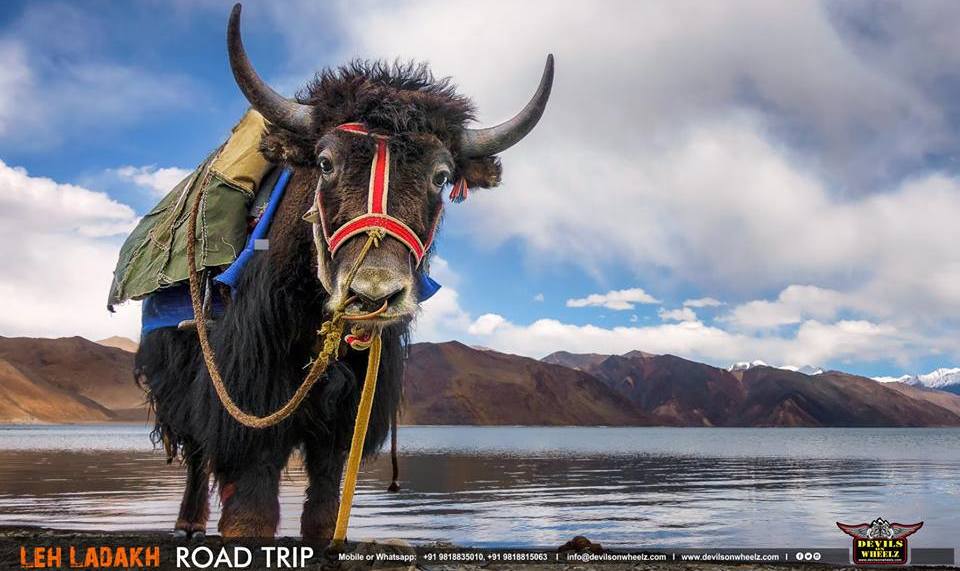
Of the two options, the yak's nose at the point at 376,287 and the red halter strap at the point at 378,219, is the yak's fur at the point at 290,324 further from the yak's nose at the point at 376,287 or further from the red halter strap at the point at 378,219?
the yak's nose at the point at 376,287

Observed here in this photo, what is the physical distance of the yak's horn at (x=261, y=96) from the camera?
4.17 metres

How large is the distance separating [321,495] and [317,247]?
1.89 m

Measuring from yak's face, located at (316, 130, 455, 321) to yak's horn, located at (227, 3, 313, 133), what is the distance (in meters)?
0.30

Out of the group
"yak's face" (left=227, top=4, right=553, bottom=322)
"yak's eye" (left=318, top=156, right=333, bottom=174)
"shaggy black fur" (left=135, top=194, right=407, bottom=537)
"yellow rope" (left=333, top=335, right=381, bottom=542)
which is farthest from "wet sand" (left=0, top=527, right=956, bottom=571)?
"yak's eye" (left=318, top=156, right=333, bottom=174)

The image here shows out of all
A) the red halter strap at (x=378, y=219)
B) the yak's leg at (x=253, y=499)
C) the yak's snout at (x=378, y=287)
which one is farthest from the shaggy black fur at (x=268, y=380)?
the yak's snout at (x=378, y=287)

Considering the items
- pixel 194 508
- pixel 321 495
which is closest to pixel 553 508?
pixel 194 508

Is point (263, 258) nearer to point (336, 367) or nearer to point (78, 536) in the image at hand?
point (336, 367)

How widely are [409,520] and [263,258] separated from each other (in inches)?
352

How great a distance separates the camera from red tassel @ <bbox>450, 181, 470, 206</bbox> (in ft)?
15.2

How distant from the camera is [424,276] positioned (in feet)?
14.4

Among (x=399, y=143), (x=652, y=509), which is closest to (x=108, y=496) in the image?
(x=652, y=509)

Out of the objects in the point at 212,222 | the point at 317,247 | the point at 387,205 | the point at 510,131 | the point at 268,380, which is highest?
the point at 510,131

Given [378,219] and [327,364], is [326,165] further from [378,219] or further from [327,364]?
[327,364]

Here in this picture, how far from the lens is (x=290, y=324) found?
445cm
